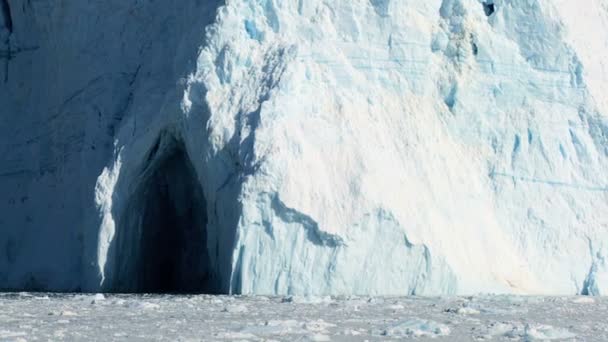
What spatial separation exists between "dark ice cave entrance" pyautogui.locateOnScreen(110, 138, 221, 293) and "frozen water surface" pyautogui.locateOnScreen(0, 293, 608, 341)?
1.85 meters

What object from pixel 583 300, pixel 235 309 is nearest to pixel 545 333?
pixel 235 309

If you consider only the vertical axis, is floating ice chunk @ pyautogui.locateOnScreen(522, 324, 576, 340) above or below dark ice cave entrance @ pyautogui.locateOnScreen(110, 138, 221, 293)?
below

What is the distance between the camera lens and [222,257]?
50.2ft

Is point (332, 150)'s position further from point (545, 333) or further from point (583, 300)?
point (545, 333)

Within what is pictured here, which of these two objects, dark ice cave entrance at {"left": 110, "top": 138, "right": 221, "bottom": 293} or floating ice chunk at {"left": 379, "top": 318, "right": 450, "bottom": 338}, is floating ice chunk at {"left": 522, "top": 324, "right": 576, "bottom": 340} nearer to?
floating ice chunk at {"left": 379, "top": 318, "right": 450, "bottom": 338}

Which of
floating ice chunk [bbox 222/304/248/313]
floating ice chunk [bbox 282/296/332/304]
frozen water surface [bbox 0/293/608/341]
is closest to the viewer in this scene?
frozen water surface [bbox 0/293/608/341]

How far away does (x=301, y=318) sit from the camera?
11.4 meters

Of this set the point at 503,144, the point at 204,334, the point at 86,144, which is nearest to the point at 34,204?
the point at 86,144

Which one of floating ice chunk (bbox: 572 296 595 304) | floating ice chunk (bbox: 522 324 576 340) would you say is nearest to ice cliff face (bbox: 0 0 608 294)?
floating ice chunk (bbox: 572 296 595 304)

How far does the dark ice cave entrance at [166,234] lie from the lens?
53.2 ft

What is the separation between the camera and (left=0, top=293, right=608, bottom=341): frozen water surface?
33.1 feet

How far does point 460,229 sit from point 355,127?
1.78m

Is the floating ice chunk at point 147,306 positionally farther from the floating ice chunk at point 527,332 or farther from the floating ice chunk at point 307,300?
the floating ice chunk at point 527,332

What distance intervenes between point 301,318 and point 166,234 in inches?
257
